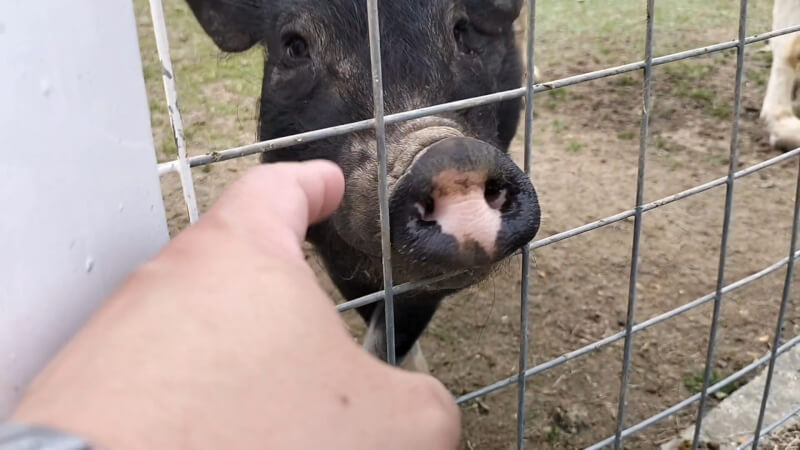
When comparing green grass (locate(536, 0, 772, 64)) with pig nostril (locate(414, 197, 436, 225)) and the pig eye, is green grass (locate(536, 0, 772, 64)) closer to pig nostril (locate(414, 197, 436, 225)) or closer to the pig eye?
the pig eye

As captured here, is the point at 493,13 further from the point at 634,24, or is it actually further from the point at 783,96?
the point at 634,24

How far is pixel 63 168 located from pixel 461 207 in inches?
24.5

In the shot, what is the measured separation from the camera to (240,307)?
511mm

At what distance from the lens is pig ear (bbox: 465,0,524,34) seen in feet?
6.63

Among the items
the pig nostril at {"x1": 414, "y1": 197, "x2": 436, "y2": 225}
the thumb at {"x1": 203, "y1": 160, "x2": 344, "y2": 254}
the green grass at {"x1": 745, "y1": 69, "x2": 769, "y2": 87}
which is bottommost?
the green grass at {"x1": 745, "y1": 69, "x2": 769, "y2": 87}

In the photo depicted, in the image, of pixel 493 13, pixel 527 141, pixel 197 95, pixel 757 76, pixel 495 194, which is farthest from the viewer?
pixel 757 76

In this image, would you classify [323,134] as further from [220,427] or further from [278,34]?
[278,34]

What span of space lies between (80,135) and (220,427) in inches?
12.1

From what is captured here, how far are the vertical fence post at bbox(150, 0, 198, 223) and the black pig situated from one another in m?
0.41

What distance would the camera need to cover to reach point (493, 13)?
2.11 metres

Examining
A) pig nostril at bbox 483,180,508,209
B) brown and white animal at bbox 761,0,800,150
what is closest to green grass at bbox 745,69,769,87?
brown and white animal at bbox 761,0,800,150

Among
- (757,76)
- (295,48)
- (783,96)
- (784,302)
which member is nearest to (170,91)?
(295,48)

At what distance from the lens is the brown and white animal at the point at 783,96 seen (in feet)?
12.3

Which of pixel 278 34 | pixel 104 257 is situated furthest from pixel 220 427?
pixel 278 34
